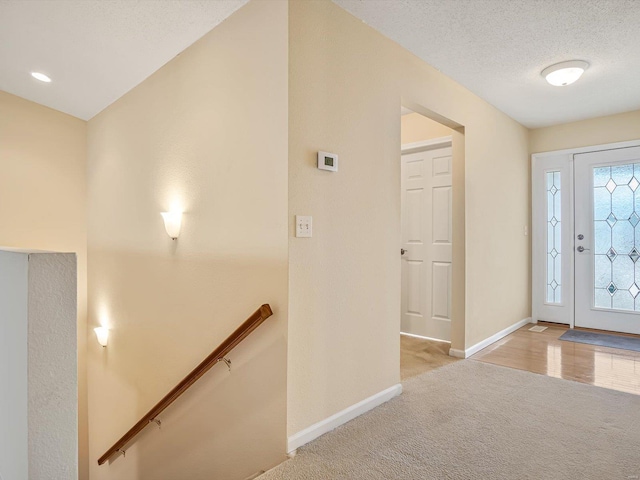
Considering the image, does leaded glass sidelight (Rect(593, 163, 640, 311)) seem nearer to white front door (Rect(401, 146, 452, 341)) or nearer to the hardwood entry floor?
the hardwood entry floor

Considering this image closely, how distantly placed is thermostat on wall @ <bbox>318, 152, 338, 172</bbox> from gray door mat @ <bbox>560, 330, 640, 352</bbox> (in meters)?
3.61

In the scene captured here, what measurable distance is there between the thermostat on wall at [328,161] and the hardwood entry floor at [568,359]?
243cm

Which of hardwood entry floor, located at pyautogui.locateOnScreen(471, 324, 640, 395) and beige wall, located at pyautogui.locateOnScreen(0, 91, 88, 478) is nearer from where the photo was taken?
hardwood entry floor, located at pyautogui.locateOnScreen(471, 324, 640, 395)

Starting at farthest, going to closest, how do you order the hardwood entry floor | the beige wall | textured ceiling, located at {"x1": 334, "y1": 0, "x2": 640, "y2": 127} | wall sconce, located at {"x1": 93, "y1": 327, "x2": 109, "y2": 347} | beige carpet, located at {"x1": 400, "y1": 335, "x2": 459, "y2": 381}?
1. wall sconce, located at {"x1": 93, "y1": 327, "x2": 109, "y2": 347}
2. the beige wall
3. beige carpet, located at {"x1": 400, "y1": 335, "x2": 459, "y2": 381}
4. the hardwood entry floor
5. textured ceiling, located at {"x1": 334, "y1": 0, "x2": 640, "y2": 127}

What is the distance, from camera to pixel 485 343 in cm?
388

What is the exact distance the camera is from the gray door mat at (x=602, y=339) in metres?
3.95

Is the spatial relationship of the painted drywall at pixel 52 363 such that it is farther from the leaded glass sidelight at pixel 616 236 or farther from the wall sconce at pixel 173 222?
the leaded glass sidelight at pixel 616 236

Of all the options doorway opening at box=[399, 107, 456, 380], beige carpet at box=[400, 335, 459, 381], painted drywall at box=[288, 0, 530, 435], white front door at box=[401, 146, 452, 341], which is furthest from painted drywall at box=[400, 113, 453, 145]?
beige carpet at box=[400, 335, 459, 381]

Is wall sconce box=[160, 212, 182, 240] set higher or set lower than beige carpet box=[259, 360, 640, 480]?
higher

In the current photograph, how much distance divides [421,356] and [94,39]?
370cm

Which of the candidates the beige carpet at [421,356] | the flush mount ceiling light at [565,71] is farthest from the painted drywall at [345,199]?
the flush mount ceiling light at [565,71]

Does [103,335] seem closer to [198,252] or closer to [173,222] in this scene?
[173,222]

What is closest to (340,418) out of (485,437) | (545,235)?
(485,437)

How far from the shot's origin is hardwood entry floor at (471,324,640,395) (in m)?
3.04
